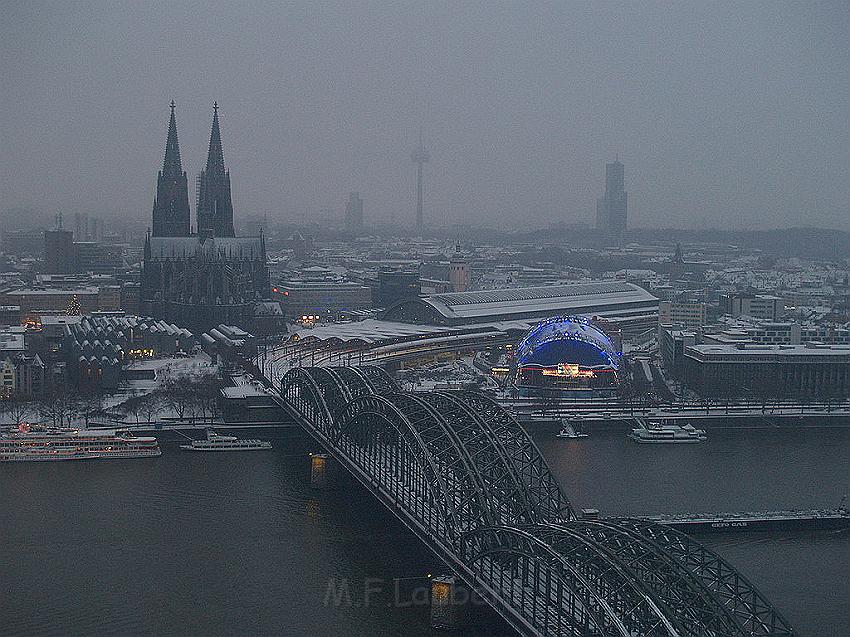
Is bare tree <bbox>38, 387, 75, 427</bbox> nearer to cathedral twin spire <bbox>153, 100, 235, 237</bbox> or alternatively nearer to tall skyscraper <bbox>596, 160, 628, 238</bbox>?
cathedral twin spire <bbox>153, 100, 235, 237</bbox>

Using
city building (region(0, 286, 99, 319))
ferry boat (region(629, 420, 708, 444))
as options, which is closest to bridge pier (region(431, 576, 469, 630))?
ferry boat (region(629, 420, 708, 444))

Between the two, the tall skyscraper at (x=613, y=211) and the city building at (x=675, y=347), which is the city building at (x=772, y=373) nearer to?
the city building at (x=675, y=347)

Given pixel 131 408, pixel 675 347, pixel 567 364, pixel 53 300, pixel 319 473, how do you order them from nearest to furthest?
pixel 319 473
pixel 131 408
pixel 567 364
pixel 675 347
pixel 53 300

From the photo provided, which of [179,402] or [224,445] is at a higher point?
[179,402]

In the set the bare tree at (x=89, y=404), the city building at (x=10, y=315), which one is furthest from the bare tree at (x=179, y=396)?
the city building at (x=10, y=315)

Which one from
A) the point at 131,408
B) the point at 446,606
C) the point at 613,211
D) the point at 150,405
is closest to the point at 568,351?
the point at 150,405

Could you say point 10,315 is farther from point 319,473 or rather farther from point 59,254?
point 319,473
